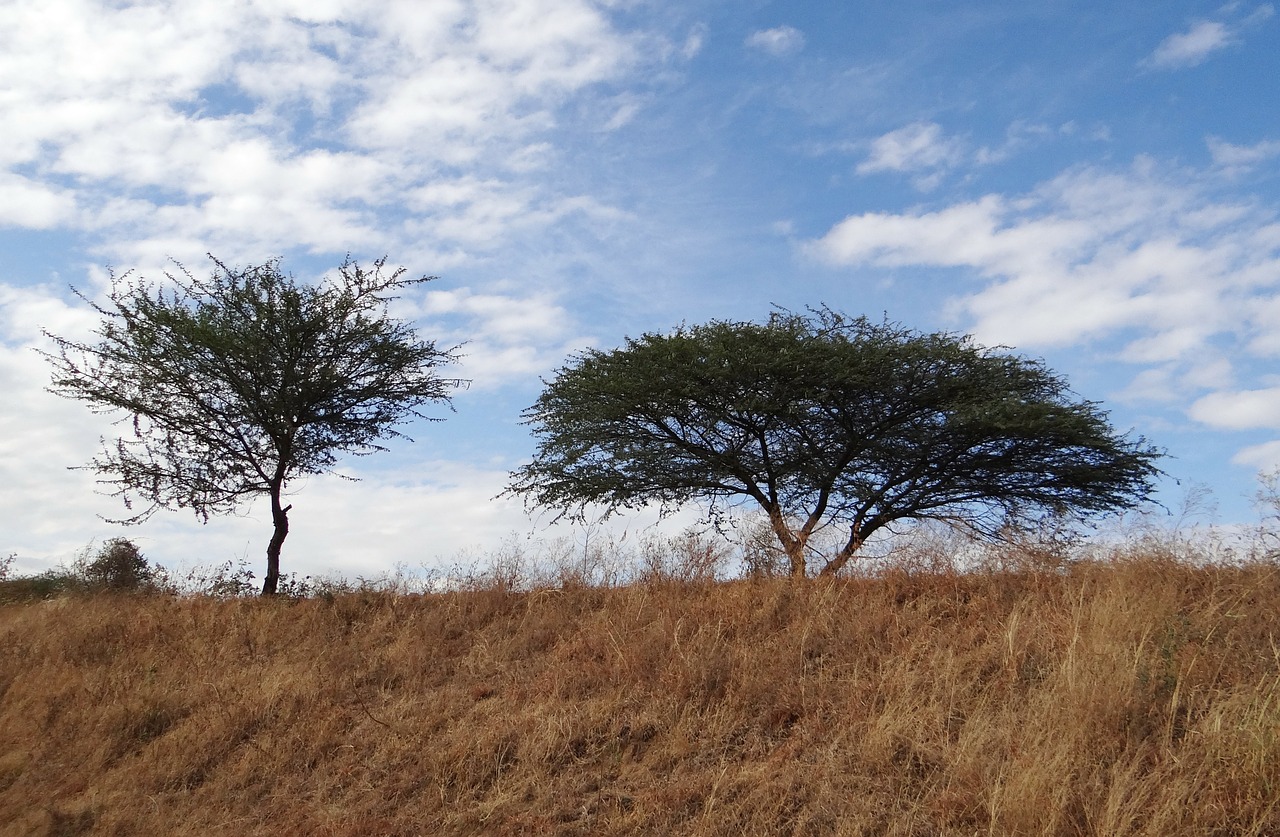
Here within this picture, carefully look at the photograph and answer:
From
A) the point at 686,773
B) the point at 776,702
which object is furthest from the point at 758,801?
the point at 776,702

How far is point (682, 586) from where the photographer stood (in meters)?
10.6

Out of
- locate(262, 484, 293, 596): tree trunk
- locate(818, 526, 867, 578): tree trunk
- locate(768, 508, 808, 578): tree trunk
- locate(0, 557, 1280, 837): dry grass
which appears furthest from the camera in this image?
locate(262, 484, 293, 596): tree trunk

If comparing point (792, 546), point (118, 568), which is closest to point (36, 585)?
point (118, 568)

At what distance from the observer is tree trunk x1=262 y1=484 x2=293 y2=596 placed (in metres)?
15.6

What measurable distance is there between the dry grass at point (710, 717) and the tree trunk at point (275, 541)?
12.6 feet

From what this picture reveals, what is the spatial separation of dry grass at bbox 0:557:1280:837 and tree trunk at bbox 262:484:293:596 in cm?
384

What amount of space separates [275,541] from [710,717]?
36.3 ft

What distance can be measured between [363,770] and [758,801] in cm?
370

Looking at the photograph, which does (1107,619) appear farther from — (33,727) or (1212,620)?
(33,727)

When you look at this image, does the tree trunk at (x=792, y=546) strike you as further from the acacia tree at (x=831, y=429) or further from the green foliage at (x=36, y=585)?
the green foliage at (x=36, y=585)

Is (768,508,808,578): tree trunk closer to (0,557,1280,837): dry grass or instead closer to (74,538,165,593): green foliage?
(0,557,1280,837): dry grass

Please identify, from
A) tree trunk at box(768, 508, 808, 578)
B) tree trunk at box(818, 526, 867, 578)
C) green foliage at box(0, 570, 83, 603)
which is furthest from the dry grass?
green foliage at box(0, 570, 83, 603)

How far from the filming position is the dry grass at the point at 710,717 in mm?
5926

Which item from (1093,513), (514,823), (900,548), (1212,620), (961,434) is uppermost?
(961,434)
